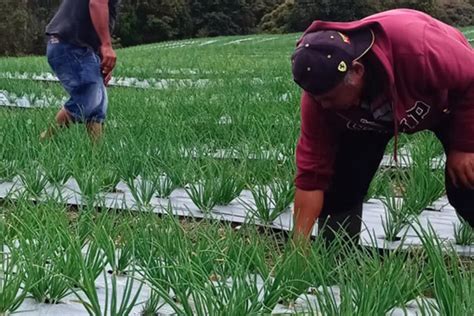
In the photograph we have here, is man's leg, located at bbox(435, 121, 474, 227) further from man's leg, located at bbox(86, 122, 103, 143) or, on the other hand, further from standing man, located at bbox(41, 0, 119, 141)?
standing man, located at bbox(41, 0, 119, 141)

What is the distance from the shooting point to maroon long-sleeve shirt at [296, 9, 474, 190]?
1839mm

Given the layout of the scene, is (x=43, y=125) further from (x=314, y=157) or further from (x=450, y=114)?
(x=450, y=114)

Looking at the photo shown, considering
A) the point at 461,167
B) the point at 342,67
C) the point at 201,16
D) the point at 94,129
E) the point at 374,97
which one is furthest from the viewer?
the point at 201,16

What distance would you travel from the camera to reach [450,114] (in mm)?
2033

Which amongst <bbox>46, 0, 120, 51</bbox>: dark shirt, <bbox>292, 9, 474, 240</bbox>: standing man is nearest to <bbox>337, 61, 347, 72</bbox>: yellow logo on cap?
<bbox>292, 9, 474, 240</bbox>: standing man

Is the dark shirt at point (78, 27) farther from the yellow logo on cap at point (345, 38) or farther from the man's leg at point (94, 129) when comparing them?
the yellow logo on cap at point (345, 38)

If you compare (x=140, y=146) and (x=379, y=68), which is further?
(x=140, y=146)

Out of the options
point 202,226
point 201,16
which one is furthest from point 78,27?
point 201,16

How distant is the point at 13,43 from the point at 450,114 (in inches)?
A: 1007

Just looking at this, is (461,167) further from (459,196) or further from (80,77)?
(80,77)

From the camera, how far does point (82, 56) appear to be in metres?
3.71

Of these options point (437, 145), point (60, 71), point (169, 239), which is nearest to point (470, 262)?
point (169, 239)

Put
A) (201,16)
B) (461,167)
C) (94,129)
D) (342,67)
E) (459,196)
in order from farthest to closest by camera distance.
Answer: (201,16) → (94,129) → (459,196) → (461,167) → (342,67)

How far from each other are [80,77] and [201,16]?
27.7 metres
